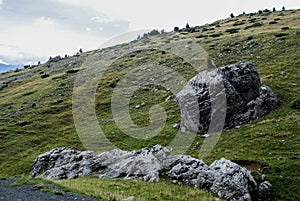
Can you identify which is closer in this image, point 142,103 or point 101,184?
point 101,184

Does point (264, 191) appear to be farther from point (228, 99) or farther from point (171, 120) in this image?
point (171, 120)

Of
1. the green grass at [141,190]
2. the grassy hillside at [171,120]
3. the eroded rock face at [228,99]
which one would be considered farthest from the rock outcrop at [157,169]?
the eroded rock face at [228,99]

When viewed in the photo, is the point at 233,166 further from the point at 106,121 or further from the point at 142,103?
the point at 142,103

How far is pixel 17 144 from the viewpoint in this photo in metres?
46.2

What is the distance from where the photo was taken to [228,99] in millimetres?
38156

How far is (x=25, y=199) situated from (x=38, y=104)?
184ft

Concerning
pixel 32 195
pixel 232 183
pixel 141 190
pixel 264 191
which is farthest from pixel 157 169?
pixel 32 195

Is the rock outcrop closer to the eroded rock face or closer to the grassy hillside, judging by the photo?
the grassy hillside

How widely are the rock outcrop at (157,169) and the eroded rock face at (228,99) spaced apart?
1155cm

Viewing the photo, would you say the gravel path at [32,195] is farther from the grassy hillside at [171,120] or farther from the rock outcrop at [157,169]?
the rock outcrop at [157,169]

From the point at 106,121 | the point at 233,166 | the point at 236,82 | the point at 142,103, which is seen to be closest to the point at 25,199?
the point at 233,166

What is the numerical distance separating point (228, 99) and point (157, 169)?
56.2 feet

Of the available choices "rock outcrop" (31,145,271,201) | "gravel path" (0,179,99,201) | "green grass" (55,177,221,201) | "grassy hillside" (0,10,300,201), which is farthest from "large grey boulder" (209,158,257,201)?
"gravel path" (0,179,99,201)

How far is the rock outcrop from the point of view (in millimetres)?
21484
